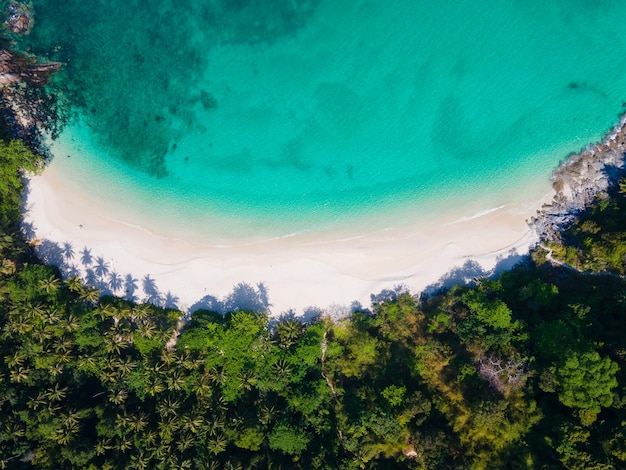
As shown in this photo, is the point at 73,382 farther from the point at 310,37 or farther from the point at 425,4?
Result: the point at 425,4

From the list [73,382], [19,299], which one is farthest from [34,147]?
[73,382]

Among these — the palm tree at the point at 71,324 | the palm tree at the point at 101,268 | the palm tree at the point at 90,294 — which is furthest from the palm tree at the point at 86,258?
the palm tree at the point at 71,324

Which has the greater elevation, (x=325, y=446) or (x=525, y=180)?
(x=525, y=180)

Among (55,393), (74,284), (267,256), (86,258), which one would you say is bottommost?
(55,393)

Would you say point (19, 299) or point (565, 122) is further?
point (565, 122)

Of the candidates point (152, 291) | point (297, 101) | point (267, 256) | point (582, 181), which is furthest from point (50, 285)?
point (582, 181)

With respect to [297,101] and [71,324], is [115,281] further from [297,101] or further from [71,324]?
[297,101]
